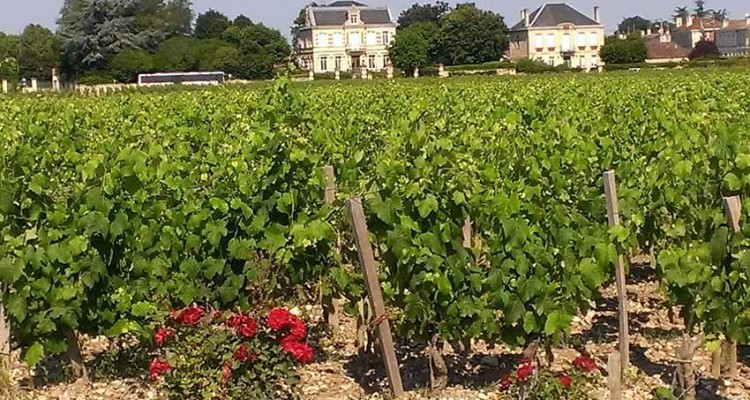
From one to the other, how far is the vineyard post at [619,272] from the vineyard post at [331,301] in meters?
1.43

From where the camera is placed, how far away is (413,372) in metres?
5.28

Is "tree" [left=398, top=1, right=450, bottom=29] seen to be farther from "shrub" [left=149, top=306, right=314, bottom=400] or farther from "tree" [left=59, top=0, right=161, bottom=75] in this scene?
"shrub" [left=149, top=306, right=314, bottom=400]

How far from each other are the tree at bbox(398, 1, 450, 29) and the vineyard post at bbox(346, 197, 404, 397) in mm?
110231

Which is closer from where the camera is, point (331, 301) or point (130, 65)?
point (331, 301)

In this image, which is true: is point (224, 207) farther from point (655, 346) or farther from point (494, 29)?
point (494, 29)

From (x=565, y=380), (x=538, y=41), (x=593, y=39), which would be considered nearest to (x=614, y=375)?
(x=565, y=380)

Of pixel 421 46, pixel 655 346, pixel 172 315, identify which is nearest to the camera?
pixel 172 315

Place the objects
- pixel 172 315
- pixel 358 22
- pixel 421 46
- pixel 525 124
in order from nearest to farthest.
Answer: pixel 172 315, pixel 525 124, pixel 421 46, pixel 358 22

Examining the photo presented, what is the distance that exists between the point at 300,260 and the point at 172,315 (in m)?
0.89

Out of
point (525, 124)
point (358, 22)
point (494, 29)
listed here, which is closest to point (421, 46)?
point (494, 29)

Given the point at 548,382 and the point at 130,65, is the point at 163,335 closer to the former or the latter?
the point at 548,382

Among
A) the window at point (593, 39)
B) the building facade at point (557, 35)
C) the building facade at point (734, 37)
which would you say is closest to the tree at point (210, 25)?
the building facade at point (557, 35)

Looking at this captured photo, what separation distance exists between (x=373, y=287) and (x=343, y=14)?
305 ft

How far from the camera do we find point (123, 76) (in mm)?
67438
